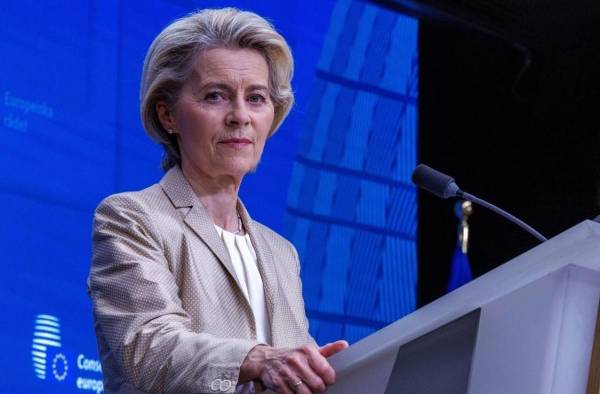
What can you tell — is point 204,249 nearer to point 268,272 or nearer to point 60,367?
point 268,272

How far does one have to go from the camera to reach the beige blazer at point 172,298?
150 cm

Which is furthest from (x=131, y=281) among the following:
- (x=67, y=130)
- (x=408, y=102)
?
(x=408, y=102)

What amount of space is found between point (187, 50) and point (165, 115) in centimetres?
15

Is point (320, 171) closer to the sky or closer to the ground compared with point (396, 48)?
closer to the ground

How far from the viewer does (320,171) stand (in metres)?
4.35

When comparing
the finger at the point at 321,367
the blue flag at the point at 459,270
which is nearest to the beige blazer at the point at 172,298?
the finger at the point at 321,367

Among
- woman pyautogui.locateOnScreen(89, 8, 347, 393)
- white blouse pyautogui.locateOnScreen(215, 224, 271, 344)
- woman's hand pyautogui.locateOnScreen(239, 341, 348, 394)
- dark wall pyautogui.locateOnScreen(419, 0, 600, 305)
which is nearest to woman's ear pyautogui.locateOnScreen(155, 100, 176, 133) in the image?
woman pyautogui.locateOnScreen(89, 8, 347, 393)

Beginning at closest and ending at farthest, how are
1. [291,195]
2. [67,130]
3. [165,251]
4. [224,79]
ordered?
[165,251], [224,79], [67,130], [291,195]

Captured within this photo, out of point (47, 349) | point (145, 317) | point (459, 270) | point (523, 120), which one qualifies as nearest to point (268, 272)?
point (145, 317)

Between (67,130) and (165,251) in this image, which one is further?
(67,130)

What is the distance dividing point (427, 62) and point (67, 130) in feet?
6.80

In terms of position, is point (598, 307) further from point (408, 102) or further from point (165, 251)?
point (408, 102)

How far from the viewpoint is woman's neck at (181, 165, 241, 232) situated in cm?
196

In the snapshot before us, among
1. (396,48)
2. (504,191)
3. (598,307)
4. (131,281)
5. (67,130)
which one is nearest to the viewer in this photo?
(598,307)
